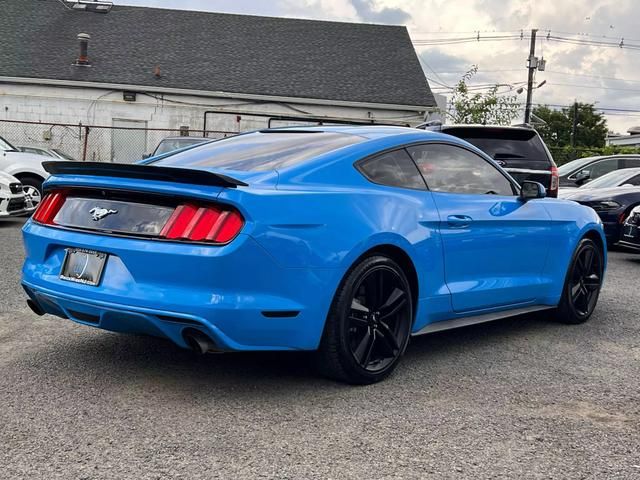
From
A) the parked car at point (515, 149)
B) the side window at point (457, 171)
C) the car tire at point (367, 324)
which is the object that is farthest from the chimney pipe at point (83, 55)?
the car tire at point (367, 324)

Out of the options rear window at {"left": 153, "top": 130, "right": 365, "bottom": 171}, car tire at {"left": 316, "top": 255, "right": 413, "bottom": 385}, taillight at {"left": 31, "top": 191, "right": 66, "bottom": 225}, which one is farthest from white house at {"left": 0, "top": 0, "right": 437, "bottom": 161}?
car tire at {"left": 316, "top": 255, "right": 413, "bottom": 385}

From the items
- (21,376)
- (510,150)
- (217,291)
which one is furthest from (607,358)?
(510,150)

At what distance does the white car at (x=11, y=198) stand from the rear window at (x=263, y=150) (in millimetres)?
7672

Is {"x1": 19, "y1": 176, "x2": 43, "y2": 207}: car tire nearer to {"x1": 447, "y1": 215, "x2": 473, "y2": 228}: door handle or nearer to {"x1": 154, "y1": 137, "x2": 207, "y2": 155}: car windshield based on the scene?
{"x1": 154, "y1": 137, "x2": 207, "y2": 155}: car windshield

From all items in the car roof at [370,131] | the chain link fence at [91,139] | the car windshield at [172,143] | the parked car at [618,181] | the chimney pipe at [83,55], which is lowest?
the chain link fence at [91,139]

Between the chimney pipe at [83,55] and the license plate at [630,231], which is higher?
the chimney pipe at [83,55]

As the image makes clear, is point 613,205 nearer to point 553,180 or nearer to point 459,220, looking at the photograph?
point 553,180

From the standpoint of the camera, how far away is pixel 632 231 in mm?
10281

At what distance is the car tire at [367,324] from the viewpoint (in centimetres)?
395

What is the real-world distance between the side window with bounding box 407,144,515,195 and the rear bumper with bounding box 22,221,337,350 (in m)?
1.24

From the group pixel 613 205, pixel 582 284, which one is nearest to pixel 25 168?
pixel 613 205

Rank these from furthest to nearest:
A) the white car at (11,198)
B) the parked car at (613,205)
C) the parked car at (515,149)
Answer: the white car at (11,198), the parked car at (613,205), the parked car at (515,149)

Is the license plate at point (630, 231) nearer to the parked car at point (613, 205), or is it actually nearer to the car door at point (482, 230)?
the parked car at point (613, 205)

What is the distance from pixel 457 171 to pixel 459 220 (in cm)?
46
